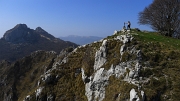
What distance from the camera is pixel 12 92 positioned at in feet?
385

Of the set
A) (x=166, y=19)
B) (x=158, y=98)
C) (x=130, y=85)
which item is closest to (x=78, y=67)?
(x=130, y=85)

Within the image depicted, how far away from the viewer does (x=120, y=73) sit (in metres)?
31.3

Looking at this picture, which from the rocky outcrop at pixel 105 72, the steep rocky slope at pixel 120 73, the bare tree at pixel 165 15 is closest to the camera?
the steep rocky slope at pixel 120 73

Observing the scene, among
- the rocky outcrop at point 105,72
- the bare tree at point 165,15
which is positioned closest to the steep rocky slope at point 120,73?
the rocky outcrop at point 105,72

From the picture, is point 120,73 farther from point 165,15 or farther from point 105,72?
point 165,15

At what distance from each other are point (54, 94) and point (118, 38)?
1945 cm

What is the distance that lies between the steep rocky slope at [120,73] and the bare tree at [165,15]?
50.9 ft

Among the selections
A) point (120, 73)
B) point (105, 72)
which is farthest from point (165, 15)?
point (120, 73)

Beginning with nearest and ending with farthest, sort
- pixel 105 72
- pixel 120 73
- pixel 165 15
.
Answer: pixel 120 73 → pixel 105 72 → pixel 165 15

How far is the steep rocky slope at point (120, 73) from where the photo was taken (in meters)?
26.7

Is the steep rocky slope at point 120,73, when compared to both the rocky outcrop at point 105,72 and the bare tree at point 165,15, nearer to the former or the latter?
the rocky outcrop at point 105,72

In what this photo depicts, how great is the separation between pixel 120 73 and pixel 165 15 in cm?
2949

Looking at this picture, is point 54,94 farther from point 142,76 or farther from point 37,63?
point 37,63

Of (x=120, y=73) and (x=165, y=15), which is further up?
(x=165, y=15)
